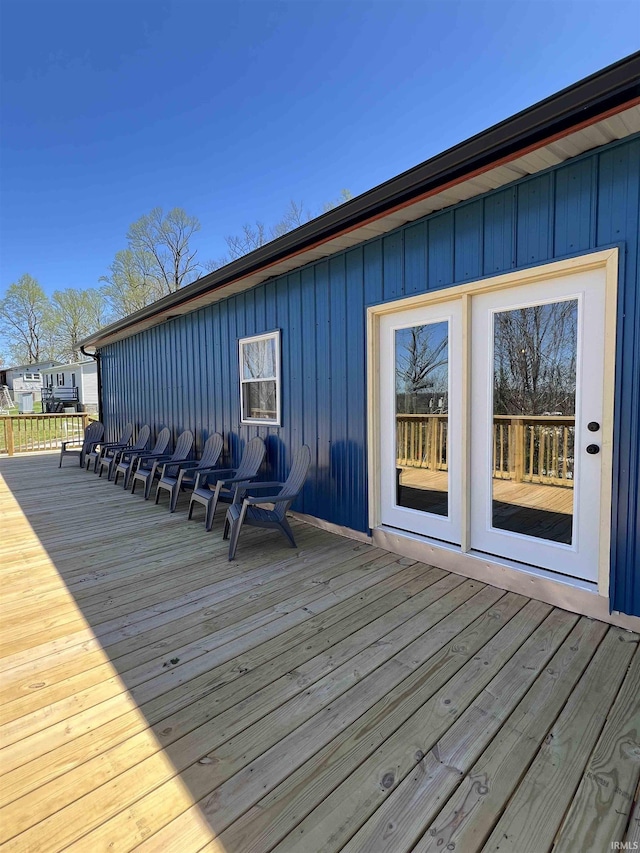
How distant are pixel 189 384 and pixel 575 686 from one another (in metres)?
5.91

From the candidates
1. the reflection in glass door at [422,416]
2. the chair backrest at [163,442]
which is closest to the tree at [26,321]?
the chair backrest at [163,442]

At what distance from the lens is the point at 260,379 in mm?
4969

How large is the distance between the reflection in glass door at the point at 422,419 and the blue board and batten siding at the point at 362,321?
8.4 inches

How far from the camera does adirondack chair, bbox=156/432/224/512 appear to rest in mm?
5016

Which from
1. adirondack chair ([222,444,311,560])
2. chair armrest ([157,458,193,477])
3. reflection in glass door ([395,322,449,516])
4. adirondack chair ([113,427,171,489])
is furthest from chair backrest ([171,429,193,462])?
reflection in glass door ([395,322,449,516])

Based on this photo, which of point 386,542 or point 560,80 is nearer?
point 386,542

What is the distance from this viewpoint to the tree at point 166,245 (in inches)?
712

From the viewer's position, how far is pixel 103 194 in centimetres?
1812

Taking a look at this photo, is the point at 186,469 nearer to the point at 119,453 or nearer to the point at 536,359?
the point at 119,453

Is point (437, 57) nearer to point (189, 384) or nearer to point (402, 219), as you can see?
point (402, 219)

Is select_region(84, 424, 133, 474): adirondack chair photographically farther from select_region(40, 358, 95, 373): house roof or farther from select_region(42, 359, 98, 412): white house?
select_region(40, 358, 95, 373): house roof

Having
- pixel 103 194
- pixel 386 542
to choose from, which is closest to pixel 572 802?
pixel 386 542

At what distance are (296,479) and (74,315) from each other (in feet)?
103

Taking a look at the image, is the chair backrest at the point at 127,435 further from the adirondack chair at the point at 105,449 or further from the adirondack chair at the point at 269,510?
the adirondack chair at the point at 269,510
